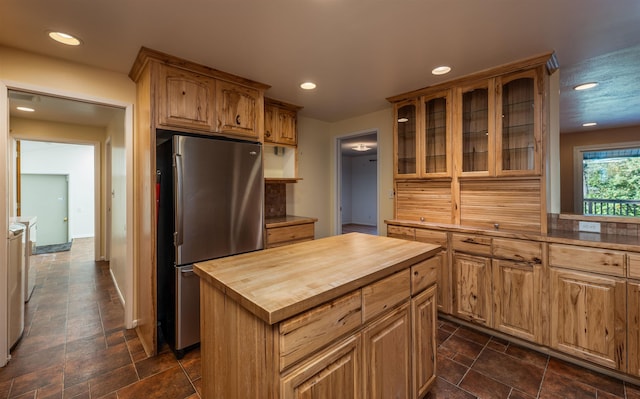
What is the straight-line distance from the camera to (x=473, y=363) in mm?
2094

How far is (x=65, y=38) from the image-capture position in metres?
1.94

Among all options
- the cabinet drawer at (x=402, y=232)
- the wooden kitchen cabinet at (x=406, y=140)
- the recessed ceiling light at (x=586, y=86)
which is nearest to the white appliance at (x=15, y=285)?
the cabinet drawer at (x=402, y=232)

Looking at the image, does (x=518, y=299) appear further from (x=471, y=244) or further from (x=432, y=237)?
(x=432, y=237)

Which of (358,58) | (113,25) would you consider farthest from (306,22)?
(113,25)

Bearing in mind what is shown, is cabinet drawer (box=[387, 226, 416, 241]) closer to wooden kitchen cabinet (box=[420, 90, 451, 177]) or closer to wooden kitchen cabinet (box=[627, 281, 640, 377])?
wooden kitchen cabinet (box=[420, 90, 451, 177])

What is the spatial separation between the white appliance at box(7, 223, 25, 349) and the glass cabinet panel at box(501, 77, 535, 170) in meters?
4.30

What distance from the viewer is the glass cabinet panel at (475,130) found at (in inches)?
104

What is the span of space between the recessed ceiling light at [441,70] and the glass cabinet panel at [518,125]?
1.80ft

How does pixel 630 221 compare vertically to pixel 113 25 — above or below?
below

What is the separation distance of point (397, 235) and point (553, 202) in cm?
143

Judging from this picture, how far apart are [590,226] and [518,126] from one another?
1.02m

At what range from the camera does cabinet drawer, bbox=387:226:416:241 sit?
9.55 feet

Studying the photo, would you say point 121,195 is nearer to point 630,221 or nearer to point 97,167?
point 97,167

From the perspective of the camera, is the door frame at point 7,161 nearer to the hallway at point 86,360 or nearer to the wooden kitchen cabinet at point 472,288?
the hallway at point 86,360
